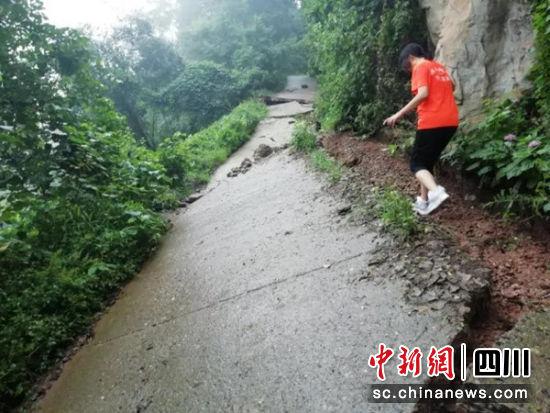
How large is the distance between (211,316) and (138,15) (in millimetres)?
19464

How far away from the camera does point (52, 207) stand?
4.84 meters

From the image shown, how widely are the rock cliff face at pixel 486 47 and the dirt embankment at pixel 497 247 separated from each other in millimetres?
1080

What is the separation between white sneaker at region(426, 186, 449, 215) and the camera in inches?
125

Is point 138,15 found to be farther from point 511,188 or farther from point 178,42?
point 511,188

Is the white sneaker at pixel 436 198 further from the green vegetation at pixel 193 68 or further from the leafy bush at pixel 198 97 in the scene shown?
the leafy bush at pixel 198 97

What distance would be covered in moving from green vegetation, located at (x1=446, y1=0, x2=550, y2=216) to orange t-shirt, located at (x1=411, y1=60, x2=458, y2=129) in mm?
615

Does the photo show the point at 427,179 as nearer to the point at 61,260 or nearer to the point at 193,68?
the point at 61,260

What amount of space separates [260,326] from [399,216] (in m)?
1.61

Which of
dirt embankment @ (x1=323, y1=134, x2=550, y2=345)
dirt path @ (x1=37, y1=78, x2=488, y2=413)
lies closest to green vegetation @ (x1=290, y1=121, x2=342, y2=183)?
dirt path @ (x1=37, y1=78, x2=488, y2=413)

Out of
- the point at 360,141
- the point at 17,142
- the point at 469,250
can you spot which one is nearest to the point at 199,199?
the point at 360,141

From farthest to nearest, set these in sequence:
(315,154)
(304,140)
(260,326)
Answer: (304,140) < (315,154) < (260,326)

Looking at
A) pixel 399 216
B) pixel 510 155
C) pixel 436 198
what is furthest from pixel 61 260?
pixel 510 155

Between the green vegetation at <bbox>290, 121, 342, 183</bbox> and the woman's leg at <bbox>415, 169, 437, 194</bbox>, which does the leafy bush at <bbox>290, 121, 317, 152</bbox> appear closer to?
the green vegetation at <bbox>290, 121, 342, 183</bbox>

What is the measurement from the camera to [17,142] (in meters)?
3.28
